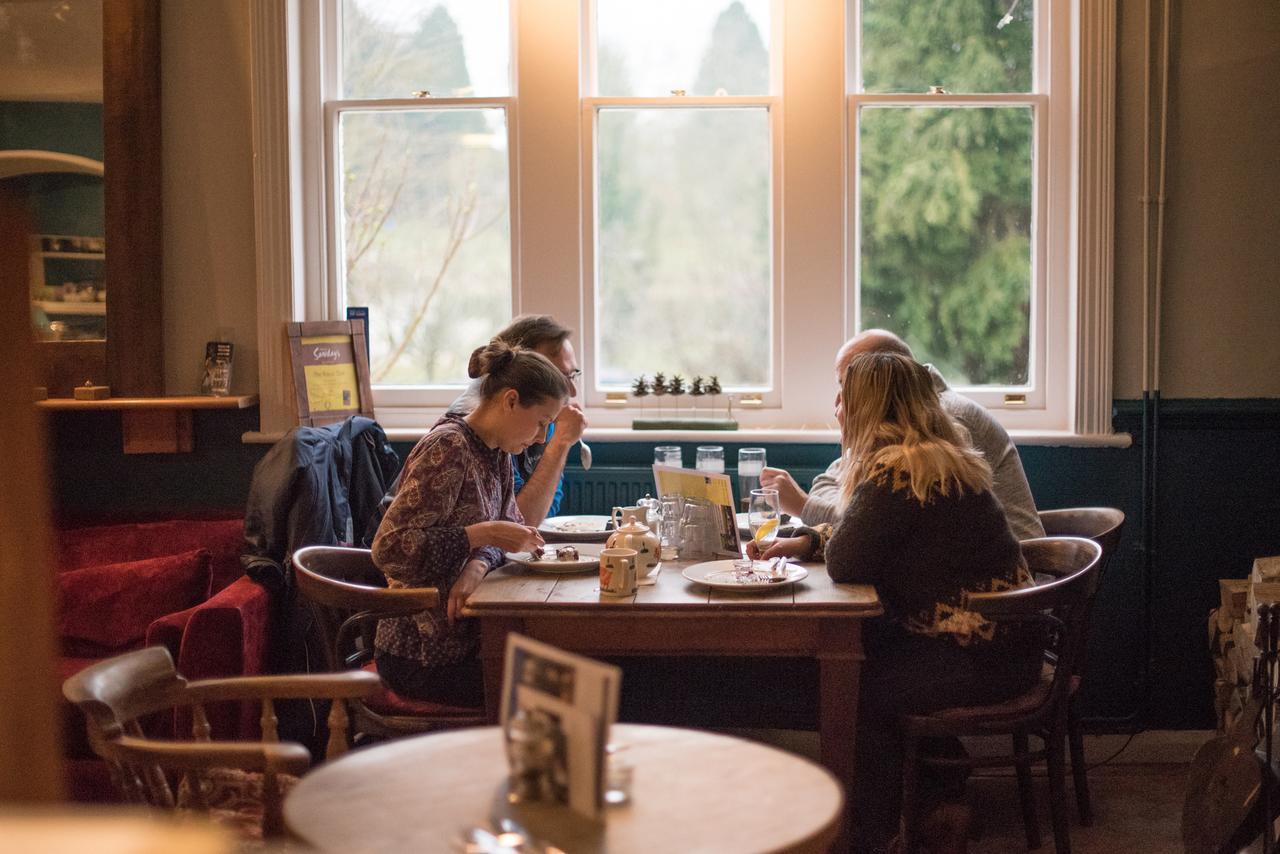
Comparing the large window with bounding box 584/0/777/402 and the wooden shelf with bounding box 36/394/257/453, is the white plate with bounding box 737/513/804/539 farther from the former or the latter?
the wooden shelf with bounding box 36/394/257/453

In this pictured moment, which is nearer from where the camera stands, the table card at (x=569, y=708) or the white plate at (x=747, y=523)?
the table card at (x=569, y=708)

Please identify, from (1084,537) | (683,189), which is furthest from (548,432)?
(1084,537)

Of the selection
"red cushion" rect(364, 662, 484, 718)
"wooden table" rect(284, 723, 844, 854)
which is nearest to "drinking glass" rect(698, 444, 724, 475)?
Answer: "red cushion" rect(364, 662, 484, 718)

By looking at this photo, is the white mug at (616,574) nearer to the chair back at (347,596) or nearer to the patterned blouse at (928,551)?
the chair back at (347,596)

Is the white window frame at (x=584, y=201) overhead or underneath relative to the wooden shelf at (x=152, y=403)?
overhead

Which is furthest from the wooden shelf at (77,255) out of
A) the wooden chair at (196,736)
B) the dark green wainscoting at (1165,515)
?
the wooden chair at (196,736)

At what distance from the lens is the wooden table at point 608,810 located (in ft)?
5.08

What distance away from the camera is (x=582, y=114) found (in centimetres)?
431

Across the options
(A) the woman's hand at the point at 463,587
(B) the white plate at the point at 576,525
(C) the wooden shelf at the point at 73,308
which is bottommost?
(A) the woman's hand at the point at 463,587

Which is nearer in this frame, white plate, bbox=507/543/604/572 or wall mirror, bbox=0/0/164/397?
white plate, bbox=507/543/604/572

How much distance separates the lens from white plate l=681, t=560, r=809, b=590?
9.02 ft

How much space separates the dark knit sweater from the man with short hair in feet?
2.73

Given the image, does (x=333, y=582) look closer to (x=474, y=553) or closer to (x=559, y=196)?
(x=474, y=553)

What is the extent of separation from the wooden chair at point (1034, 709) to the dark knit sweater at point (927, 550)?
0.06m
